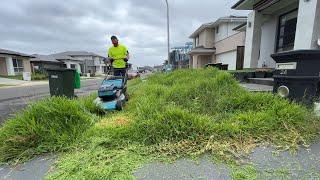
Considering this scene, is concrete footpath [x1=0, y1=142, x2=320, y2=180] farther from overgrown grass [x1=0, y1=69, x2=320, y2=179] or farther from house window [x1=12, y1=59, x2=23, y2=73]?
house window [x1=12, y1=59, x2=23, y2=73]

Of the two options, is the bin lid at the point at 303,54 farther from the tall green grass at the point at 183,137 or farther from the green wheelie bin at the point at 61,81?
the green wheelie bin at the point at 61,81

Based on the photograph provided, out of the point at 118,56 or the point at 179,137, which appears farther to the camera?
the point at 118,56

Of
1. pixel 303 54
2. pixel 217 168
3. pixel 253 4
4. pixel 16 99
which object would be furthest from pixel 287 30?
pixel 16 99

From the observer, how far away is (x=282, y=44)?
10.3 m

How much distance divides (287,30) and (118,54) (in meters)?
8.07

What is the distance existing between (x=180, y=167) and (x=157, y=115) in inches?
34.2

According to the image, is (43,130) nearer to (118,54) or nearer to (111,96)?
(111,96)

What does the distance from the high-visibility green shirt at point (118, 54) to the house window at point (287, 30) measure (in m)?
7.45

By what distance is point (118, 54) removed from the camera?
603 cm

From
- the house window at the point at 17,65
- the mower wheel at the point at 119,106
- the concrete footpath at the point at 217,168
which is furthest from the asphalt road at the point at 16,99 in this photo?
the house window at the point at 17,65

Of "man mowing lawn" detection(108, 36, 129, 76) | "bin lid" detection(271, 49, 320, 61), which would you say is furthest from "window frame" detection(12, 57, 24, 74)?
"bin lid" detection(271, 49, 320, 61)

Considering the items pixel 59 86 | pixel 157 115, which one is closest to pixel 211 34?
pixel 59 86

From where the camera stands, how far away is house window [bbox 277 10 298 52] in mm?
9315

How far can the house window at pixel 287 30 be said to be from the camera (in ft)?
30.6
